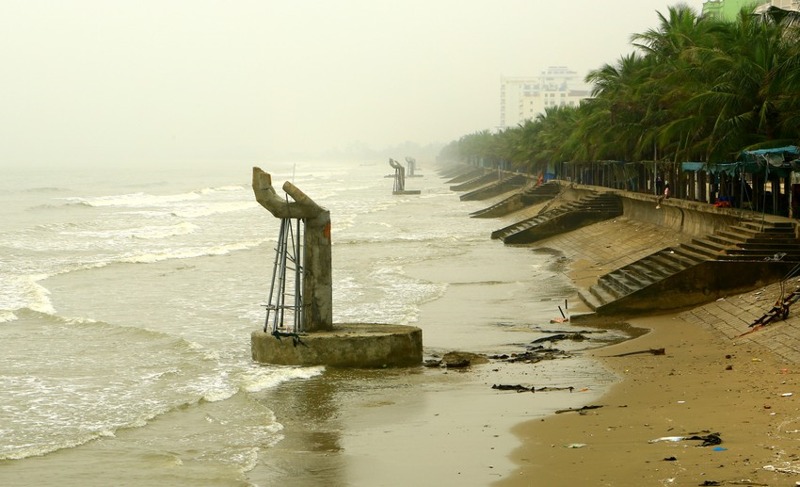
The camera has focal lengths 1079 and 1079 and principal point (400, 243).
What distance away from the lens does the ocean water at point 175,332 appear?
12141 mm

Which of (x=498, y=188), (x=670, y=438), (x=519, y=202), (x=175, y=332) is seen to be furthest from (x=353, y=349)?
(x=498, y=188)

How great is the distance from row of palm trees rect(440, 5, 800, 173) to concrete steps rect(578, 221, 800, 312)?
377 cm

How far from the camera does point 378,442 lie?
→ 12.2m

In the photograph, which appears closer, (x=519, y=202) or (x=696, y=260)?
(x=696, y=260)

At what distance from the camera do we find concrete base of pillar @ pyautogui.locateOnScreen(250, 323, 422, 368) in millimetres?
16438

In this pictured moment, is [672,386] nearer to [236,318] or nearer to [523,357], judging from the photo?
[523,357]

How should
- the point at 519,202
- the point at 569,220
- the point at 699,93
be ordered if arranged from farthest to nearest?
the point at 519,202 → the point at 569,220 → the point at 699,93

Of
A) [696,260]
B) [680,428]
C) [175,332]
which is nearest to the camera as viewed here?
[680,428]

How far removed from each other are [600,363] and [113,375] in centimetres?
746

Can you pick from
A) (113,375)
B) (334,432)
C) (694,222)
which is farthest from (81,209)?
(334,432)

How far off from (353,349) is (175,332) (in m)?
5.75

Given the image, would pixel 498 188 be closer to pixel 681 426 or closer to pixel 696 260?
pixel 696 260

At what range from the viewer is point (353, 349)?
53.9 ft

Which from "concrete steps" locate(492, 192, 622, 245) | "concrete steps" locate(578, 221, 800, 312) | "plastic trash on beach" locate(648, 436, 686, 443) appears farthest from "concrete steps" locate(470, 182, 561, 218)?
"plastic trash on beach" locate(648, 436, 686, 443)
